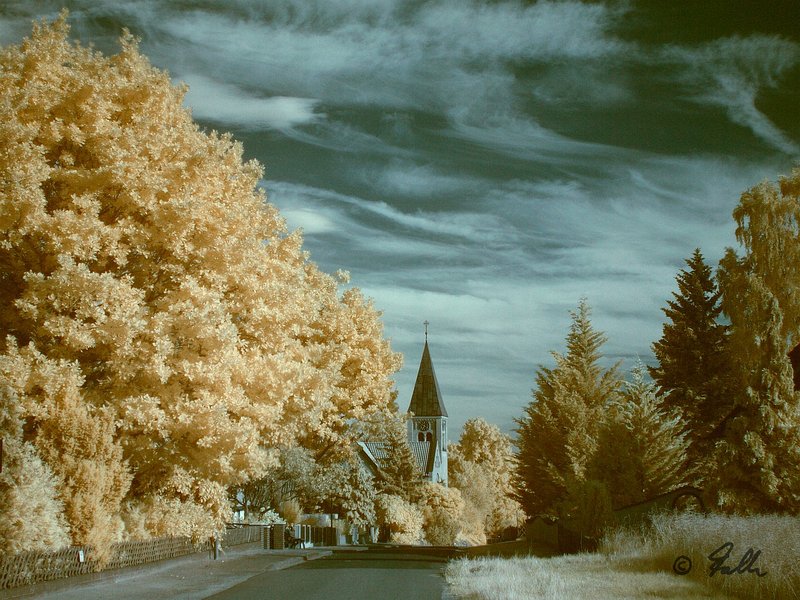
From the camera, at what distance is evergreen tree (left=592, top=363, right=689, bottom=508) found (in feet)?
95.3

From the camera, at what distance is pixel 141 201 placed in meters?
16.6

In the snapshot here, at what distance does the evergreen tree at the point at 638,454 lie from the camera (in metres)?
29.0

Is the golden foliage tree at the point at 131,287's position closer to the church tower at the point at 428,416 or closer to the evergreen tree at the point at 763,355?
the evergreen tree at the point at 763,355

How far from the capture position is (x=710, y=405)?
32.3 metres

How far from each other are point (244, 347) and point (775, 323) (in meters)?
18.1

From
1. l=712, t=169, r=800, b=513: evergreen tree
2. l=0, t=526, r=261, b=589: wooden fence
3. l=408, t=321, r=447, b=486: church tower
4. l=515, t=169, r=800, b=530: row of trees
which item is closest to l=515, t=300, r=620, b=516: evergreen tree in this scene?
l=515, t=169, r=800, b=530: row of trees

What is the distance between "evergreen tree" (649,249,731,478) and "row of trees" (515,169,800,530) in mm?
43

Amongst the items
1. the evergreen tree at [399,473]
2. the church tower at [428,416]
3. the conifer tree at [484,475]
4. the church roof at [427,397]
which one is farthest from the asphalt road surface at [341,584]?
the church roof at [427,397]

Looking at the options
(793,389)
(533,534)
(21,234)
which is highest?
(21,234)

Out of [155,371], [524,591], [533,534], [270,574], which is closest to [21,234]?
[155,371]

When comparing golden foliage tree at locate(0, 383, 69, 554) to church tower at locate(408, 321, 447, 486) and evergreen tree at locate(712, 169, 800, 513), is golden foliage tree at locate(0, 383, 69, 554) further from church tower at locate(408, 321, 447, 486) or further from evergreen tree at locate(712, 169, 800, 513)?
church tower at locate(408, 321, 447, 486)

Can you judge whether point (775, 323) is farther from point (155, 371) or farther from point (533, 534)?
point (155, 371)

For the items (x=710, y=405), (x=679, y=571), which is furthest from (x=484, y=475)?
(x=679, y=571)

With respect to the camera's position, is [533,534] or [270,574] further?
[533,534]
